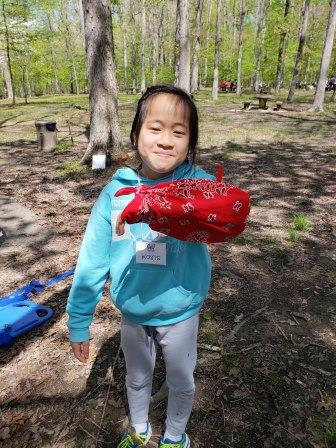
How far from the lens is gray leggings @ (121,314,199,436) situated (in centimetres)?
181

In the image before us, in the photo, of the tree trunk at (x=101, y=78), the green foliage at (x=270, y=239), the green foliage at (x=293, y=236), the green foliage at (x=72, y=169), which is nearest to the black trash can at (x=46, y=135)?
the green foliage at (x=72, y=169)

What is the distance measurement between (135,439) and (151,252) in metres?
1.34

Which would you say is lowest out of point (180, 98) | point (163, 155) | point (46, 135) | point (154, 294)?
point (46, 135)

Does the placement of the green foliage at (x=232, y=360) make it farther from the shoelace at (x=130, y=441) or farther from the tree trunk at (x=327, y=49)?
the tree trunk at (x=327, y=49)

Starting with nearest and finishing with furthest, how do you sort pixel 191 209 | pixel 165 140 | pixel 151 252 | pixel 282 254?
pixel 191 209
pixel 165 140
pixel 151 252
pixel 282 254

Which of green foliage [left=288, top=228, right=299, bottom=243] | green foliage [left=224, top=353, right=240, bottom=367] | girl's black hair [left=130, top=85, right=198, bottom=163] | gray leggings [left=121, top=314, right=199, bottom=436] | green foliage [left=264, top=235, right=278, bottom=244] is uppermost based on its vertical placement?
girl's black hair [left=130, top=85, right=198, bottom=163]

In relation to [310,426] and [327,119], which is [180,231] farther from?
[327,119]

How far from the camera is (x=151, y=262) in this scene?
1690 millimetres

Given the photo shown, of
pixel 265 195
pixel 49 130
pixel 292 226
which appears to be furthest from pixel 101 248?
pixel 49 130

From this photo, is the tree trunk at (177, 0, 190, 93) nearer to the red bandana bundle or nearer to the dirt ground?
the dirt ground

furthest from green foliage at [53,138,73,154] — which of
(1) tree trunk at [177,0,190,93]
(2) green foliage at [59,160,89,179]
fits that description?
(1) tree trunk at [177,0,190,93]

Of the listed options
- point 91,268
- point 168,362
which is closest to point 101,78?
point 91,268

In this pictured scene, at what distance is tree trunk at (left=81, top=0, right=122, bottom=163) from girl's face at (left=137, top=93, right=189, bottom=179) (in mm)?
7112

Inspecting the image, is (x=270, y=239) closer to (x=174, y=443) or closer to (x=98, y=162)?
(x=174, y=443)
